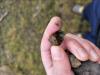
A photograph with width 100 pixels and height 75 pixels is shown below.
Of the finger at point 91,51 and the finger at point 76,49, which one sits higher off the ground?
the finger at point 76,49

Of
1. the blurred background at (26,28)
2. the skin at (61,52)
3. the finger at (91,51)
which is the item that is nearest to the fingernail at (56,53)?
the skin at (61,52)

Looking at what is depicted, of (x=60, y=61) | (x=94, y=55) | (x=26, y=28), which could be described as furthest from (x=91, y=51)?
(x=26, y=28)

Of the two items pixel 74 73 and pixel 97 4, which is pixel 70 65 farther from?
pixel 97 4

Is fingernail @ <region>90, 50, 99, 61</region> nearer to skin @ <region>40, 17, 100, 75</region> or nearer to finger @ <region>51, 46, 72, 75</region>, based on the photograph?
skin @ <region>40, 17, 100, 75</region>

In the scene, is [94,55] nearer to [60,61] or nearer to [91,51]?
[91,51]

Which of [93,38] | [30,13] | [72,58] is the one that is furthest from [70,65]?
[30,13]

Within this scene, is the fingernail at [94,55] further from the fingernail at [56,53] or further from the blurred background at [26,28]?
the blurred background at [26,28]
